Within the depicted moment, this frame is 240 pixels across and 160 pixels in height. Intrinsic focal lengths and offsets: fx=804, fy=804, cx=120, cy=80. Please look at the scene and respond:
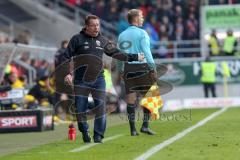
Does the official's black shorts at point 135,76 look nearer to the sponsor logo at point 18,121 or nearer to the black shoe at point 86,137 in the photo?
the black shoe at point 86,137

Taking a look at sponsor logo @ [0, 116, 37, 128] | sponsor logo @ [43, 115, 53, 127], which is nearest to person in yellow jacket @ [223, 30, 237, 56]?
sponsor logo @ [43, 115, 53, 127]

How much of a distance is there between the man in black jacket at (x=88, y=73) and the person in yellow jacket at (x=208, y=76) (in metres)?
18.1

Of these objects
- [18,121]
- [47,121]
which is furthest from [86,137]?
[47,121]

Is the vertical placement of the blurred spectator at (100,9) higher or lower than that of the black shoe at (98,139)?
higher

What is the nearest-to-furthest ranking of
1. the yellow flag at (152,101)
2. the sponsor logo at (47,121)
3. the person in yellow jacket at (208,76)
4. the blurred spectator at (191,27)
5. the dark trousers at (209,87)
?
1. the yellow flag at (152,101)
2. the sponsor logo at (47,121)
3. the dark trousers at (209,87)
4. the person in yellow jacket at (208,76)
5. the blurred spectator at (191,27)

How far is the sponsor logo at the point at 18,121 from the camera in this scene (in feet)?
57.8

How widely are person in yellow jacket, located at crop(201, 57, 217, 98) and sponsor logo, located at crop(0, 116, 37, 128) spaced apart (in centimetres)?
1402

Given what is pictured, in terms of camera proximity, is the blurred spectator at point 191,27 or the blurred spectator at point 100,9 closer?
the blurred spectator at point 191,27

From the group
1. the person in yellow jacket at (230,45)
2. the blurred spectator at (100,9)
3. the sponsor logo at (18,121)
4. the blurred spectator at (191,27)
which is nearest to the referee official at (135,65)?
the sponsor logo at (18,121)

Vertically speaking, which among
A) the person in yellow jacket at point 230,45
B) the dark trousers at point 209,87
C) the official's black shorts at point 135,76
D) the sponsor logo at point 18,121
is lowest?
the sponsor logo at point 18,121

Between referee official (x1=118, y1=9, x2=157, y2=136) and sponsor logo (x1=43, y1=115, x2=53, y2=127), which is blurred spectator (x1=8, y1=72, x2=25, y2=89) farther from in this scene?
referee official (x1=118, y1=9, x2=157, y2=136)

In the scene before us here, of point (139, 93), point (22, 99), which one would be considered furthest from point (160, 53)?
point (139, 93)

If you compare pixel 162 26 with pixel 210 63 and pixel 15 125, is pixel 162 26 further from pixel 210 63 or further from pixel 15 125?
pixel 15 125

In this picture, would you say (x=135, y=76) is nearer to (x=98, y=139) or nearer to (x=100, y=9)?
(x=98, y=139)
